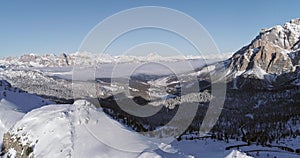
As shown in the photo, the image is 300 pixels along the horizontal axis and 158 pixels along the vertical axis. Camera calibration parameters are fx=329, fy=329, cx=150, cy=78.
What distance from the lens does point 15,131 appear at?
38.3 m

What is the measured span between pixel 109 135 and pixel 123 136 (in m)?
1.39

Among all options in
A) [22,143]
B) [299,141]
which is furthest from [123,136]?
[299,141]

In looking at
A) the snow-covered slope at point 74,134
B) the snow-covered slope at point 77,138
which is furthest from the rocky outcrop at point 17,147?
the snow-covered slope at point 74,134

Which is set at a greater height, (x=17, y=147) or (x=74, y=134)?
(x=74, y=134)

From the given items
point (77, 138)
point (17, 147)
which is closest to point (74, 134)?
point (77, 138)

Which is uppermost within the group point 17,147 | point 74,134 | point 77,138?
point 74,134

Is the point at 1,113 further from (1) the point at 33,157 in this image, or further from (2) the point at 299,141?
(2) the point at 299,141

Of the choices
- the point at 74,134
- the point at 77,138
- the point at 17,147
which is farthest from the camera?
the point at 17,147

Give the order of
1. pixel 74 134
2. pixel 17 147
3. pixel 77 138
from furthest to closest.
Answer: pixel 17 147
pixel 74 134
pixel 77 138

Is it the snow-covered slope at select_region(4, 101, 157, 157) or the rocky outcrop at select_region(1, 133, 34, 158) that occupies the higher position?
the snow-covered slope at select_region(4, 101, 157, 157)

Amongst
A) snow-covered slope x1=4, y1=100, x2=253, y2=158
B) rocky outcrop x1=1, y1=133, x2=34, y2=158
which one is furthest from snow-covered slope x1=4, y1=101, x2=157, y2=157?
rocky outcrop x1=1, y1=133, x2=34, y2=158

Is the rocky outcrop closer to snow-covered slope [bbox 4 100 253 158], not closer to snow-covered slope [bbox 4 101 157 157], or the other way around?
snow-covered slope [bbox 4 100 253 158]

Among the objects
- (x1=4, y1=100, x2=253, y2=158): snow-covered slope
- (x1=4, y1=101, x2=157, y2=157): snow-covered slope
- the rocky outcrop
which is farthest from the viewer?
the rocky outcrop

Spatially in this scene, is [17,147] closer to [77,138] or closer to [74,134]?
[74,134]
